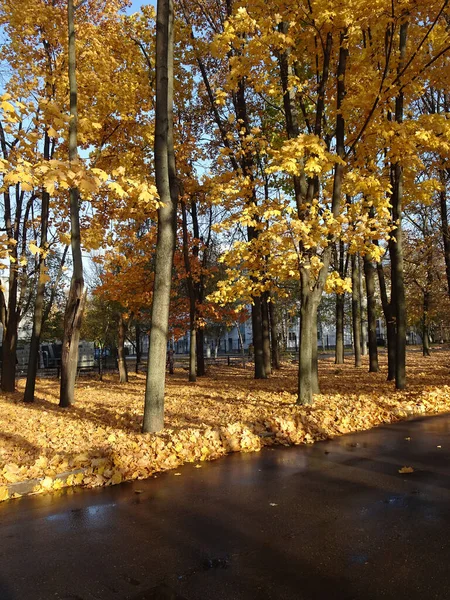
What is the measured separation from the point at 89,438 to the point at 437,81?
1226 cm

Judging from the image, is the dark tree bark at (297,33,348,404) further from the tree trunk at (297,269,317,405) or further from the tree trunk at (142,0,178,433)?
the tree trunk at (142,0,178,433)

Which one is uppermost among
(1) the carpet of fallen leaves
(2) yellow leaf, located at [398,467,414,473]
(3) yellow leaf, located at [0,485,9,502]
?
(1) the carpet of fallen leaves

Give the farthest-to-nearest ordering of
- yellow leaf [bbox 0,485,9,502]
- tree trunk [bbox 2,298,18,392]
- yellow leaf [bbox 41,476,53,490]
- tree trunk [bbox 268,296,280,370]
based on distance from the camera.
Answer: tree trunk [bbox 268,296,280,370], tree trunk [bbox 2,298,18,392], yellow leaf [bbox 41,476,53,490], yellow leaf [bbox 0,485,9,502]

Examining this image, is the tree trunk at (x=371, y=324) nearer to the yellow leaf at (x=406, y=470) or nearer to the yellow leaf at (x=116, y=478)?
the yellow leaf at (x=406, y=470)

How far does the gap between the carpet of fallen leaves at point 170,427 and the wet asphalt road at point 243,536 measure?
0.45 m

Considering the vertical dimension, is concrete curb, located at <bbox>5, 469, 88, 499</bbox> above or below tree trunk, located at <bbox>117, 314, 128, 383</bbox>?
below

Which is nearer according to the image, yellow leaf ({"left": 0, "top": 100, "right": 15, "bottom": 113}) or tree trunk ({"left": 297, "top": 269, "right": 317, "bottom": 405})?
yellow leaf ({"left": 0, "top": 100, "right": 15, "bottom": 113})

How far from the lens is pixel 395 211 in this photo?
13898 millimetres

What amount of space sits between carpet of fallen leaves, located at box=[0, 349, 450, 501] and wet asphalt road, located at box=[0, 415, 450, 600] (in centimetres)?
45

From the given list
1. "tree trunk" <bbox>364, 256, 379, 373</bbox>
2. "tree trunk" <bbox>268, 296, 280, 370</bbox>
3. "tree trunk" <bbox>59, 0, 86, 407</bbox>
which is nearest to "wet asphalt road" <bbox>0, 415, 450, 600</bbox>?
"tree trunk" <bbox>59, 0, 86, 407</bbox>

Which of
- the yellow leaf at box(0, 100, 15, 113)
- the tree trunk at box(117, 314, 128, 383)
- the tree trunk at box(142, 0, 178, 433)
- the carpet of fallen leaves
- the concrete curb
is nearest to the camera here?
the yellow leaf at box(0, 100, 15, 113)

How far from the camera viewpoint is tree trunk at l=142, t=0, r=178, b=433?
802 cm

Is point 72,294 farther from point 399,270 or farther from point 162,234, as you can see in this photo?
point 399,270

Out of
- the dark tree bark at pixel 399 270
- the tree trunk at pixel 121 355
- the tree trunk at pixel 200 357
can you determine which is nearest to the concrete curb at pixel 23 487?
the dark tree bark at pixel 399 270
